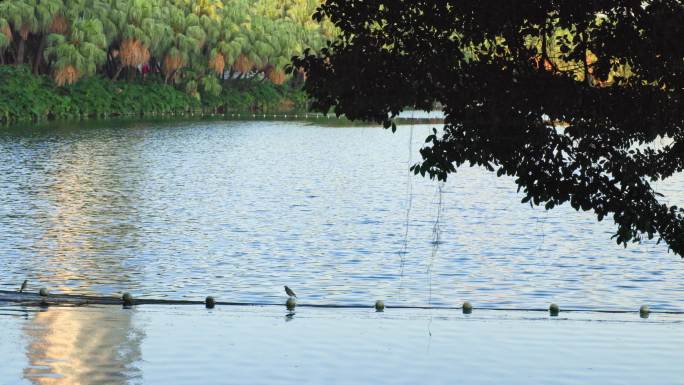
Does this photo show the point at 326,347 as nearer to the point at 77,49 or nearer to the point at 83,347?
the point at 83,347

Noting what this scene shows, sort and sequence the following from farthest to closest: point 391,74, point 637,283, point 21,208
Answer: point 21,208, point 637,283, point 391,74

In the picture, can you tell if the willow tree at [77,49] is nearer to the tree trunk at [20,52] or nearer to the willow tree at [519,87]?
the tree trunk at [20,52]

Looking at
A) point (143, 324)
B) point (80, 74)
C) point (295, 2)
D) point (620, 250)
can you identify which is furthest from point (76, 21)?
point (143, 324)

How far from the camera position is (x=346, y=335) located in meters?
18.6

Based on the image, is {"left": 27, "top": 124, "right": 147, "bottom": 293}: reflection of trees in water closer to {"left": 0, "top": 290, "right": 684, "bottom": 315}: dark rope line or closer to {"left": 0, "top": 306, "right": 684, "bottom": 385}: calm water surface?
{"left": 0, "top": 290, "right": 684, "bottom": 315}: dark rope line

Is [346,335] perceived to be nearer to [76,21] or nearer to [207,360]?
[207,360]

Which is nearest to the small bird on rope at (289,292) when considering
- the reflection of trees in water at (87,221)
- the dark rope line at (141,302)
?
the dark rope line at (141,302)

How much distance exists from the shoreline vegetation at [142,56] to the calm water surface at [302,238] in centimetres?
3282

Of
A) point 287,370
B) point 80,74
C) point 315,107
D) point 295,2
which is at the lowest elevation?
point 287,370

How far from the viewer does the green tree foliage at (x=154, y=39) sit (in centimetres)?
9512

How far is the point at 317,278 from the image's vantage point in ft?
86.1

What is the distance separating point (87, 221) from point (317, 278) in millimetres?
12048

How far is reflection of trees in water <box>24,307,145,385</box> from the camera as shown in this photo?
590 inches

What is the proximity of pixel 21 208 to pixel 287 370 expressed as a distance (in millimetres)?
24888
